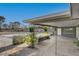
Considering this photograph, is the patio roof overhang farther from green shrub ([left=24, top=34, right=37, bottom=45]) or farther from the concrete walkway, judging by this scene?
the concrete walkway

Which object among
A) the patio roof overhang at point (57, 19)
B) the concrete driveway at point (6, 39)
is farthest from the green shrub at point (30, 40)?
the patio roof overhang at point (57, 19)

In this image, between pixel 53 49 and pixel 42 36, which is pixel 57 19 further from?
pixel 42 36

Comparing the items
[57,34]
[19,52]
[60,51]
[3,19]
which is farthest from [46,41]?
[3,19]

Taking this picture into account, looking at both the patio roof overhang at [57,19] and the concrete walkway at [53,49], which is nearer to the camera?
the patio roof overhang at [57,19]

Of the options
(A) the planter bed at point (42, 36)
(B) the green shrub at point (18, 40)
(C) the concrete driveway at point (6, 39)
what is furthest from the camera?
(C) the concrete driveway at point (6, 39)

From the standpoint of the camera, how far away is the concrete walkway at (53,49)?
5.23m

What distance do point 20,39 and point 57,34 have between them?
1.95m

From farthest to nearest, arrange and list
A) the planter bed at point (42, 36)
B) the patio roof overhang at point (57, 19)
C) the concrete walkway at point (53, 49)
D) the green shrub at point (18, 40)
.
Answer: the green shrub at point (18, 40), the planter bed at point (42, 36), the concrete walkway at point (53, 49), the patio roof overhang at point (57, 19)

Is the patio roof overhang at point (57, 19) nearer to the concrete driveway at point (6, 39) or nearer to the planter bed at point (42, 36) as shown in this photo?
the planter bed at point (42, 36)

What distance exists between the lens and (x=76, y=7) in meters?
2.86

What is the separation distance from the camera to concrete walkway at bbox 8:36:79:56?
5.23 meters

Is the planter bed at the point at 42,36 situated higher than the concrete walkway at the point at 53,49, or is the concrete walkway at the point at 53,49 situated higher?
the planter bed at the point at 42,36

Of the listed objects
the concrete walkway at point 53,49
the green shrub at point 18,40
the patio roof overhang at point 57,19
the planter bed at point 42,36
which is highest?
the patio roof overhang at point 57,19

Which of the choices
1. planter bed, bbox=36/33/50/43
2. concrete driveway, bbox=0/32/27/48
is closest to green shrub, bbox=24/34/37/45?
planter bed, bbox=36/33/50/43
